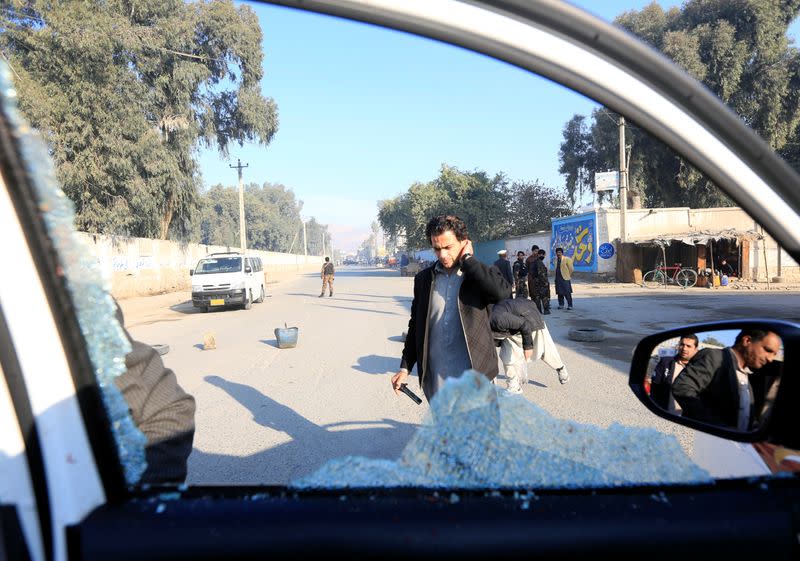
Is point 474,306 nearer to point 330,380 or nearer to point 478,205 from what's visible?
point 330,380

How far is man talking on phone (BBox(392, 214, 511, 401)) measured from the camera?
2.58 meters

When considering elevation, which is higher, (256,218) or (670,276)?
(256,218)

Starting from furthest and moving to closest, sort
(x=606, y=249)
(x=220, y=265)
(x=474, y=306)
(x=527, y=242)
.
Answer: (x=527, y=242) → (x=220, y=265) → (x=606, y=249) → (x=474, y=306)

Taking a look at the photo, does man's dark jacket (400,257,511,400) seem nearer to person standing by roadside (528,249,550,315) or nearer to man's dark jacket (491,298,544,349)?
man's dark jacket (491,298,544,349)

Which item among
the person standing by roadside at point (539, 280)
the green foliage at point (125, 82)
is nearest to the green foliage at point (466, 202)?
the person standing by roadside at point (539, 280)

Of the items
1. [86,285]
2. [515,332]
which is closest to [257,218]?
[515,332]

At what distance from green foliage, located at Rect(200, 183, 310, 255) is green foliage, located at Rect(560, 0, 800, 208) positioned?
91.5 ft

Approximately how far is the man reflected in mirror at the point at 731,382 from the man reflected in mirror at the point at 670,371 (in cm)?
1

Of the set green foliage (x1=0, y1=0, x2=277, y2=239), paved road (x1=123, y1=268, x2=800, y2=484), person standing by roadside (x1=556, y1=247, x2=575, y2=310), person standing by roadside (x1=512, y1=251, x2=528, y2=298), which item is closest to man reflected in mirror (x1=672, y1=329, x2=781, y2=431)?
paved road (x1=123, y1=268, x2=800, y2=484)

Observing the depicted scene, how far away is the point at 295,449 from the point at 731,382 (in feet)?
11.7

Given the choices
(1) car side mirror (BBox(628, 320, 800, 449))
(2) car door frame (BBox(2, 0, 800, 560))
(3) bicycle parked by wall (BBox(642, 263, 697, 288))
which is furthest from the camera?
(3) bicycle parked by wall (BBox(642, 263, 697, 288))

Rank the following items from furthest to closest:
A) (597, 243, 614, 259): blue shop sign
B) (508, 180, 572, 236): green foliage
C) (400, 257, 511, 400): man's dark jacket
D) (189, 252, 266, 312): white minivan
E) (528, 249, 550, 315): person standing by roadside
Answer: (508, 180, 572, 236): green foliage
(189, 252, 266, 312): white minivan
(528, 249, 550, 315): person standing by roadside
(597, 243, 614, 259): blue shop sign
(400, 257, 511, 400): man's dark jacket

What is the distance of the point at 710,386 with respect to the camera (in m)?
1.16

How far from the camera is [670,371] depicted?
127cm
